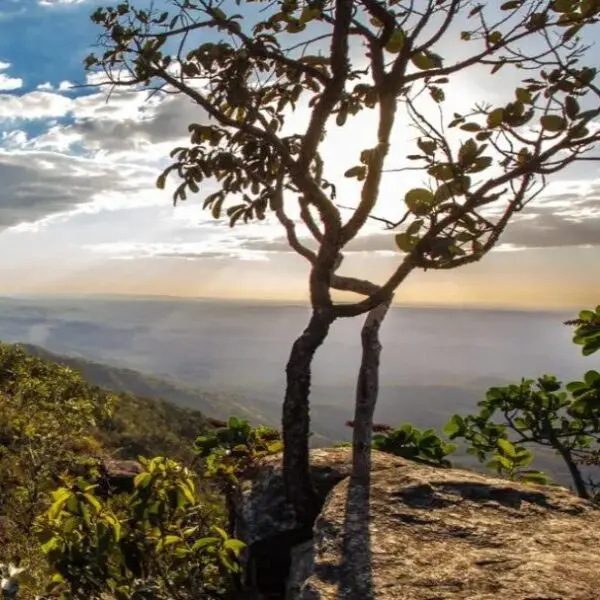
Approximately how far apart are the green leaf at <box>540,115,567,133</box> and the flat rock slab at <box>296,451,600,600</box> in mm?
3416

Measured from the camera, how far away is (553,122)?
161 inches

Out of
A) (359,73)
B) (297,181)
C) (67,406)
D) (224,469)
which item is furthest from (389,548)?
(67,406)

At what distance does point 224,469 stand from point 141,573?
2.56m

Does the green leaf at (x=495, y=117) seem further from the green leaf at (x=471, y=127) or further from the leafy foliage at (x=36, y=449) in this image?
the leafy foliage at (x=36, y=449)

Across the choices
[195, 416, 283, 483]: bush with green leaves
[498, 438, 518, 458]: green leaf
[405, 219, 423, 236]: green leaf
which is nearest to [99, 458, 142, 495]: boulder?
[195, 416, 283, 483]: bush with green leaves

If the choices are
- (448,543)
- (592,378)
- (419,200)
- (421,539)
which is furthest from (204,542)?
(592,378)

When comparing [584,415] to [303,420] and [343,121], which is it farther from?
[343,121]

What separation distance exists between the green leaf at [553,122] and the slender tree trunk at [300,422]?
12.1 ft

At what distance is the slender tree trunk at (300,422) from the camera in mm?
7062

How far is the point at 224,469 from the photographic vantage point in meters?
8.05

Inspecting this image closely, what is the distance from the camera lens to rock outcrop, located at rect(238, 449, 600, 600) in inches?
186

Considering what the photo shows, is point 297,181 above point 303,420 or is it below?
above

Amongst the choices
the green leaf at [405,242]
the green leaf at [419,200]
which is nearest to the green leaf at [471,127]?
the green leaf at [419,200]

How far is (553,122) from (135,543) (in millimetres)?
4977
